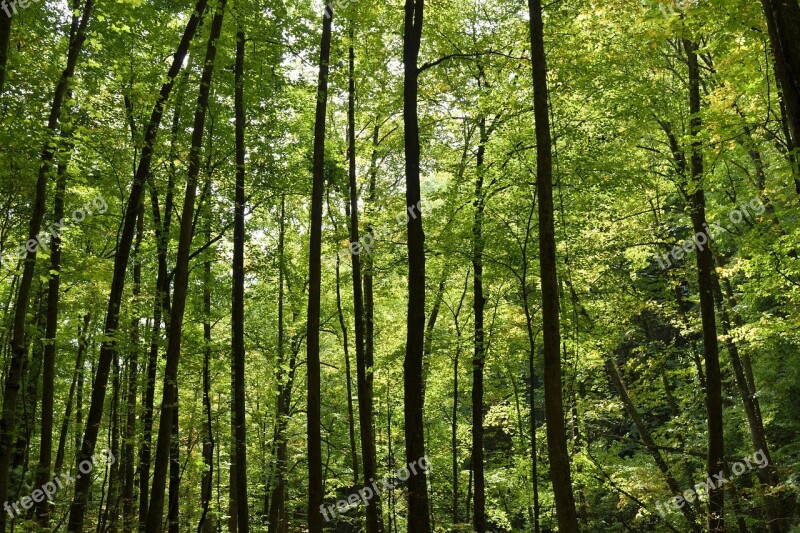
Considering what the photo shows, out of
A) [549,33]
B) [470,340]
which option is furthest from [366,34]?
[470,340]

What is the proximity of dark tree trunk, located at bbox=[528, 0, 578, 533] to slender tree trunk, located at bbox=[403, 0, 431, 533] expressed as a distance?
1972mm

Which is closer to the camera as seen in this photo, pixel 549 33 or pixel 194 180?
pixel 194 180

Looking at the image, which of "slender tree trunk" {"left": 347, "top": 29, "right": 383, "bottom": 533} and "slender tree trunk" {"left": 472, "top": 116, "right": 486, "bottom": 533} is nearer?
"slender tree trunk" {"left": 347, "top": 29, "right": 383, "bottom": 533}

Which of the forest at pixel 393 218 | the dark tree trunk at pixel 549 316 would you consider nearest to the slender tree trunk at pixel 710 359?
the forest at pixel 393 218

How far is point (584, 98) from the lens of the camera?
12.9 meters

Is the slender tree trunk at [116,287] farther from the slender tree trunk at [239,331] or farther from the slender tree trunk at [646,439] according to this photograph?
the slender tree trunk at [646,439]

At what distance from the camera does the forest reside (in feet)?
29.0

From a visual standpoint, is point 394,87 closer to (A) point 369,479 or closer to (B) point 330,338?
(A) point 369,479

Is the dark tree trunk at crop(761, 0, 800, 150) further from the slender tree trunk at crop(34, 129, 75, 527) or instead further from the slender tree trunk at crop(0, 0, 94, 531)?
the slender tree trunk at crop(34, 129, 75, 527)

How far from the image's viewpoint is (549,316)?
8180 mm

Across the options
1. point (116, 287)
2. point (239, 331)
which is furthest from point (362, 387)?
point (116, 287)

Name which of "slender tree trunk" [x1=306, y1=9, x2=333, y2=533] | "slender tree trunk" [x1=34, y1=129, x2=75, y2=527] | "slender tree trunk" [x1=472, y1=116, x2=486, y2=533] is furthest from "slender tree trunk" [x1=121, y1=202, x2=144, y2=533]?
"slender tree trunk" [x1=472, y1=116, x2=486, y2=533]

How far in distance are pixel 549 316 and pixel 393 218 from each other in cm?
862

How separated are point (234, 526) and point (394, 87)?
13.4 meters
